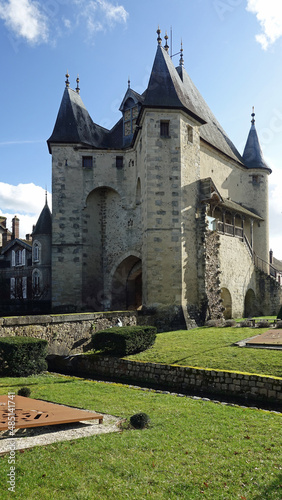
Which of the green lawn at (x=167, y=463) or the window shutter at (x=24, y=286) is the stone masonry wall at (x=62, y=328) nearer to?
the green lawn at (x=167, y=463)

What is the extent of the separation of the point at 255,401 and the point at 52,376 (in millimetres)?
5813

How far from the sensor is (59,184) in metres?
24.1

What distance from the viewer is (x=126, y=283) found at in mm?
25297

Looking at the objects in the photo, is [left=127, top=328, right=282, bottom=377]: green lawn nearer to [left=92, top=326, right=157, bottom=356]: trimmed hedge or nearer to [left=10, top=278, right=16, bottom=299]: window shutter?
[left=92, top=326, right=157, bottom=356]: trimmed hedge

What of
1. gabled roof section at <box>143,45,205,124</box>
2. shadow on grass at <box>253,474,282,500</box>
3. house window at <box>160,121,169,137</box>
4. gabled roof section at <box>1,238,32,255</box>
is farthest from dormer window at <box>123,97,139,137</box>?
shadow on grass at <box>253,474,282,500</box>

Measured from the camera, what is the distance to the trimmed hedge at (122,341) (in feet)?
47.0

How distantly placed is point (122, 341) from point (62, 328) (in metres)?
2.41

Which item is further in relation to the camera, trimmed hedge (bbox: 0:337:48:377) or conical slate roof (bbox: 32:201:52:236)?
conical slate roof (bbox: 32:201:52:236)

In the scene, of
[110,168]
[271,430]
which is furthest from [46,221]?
[271,430]

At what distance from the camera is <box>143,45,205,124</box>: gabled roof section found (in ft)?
68.1

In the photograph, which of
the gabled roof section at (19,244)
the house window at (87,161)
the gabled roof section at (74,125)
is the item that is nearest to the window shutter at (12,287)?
the gabled roof section at (19,244)

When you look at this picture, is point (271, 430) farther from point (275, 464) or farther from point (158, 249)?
point (158, 249)

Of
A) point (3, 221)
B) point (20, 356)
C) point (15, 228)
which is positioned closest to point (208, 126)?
point (15, 228)

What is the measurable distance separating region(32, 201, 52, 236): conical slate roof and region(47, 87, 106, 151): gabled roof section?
410 centimetres
